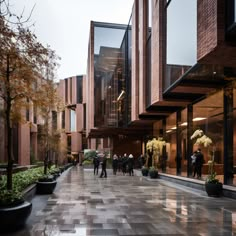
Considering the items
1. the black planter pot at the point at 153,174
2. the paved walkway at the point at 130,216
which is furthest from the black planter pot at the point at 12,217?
the black planter pot at the point at 153,174

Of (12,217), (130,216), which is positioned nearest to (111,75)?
(130,216)

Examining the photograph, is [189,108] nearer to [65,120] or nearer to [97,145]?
[97,145]

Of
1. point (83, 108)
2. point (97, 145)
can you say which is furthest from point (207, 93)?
point (83, 108)

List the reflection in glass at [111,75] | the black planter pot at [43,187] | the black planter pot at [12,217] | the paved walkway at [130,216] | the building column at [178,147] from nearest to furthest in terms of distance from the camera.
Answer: the black planter pot at [12,217] → the paved walkway at [130,216] → the black planter pot at [43,187] → the building column at [178,147] → the reflection in glass at [111,75]

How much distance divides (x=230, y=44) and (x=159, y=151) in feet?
58.4

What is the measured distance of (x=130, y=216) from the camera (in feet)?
30.6

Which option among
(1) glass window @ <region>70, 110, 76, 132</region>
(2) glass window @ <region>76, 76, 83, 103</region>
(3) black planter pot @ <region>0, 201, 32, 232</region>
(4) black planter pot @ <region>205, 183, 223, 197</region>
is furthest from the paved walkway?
(1) glass window @ <region>70, 110, 76, 132</region>

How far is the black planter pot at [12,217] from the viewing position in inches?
293

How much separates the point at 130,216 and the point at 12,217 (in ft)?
10.9

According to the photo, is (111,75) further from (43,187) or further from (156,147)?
(43,187)

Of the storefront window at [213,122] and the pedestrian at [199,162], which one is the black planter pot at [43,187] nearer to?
the storefront window at [213,122]

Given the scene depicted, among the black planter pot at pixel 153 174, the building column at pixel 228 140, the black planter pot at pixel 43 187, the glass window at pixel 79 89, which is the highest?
the glass window at pixel 79 89

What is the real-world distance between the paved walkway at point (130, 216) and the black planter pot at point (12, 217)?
254 millimetres

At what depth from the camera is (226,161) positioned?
1499 centimetres
